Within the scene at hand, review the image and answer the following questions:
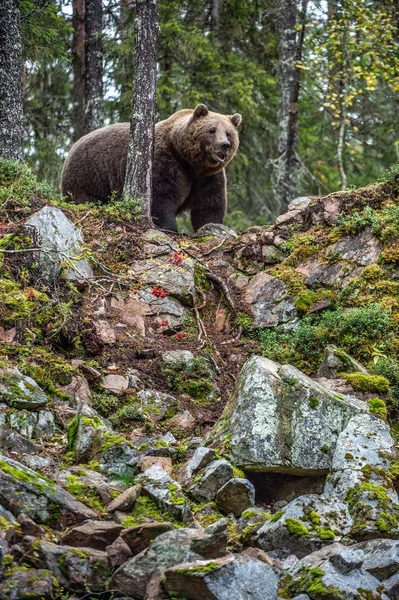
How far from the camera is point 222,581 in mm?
3742

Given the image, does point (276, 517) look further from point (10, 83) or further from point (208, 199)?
point (10, 83)

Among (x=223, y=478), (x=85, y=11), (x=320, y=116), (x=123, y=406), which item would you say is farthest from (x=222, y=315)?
(x=320, y=116)

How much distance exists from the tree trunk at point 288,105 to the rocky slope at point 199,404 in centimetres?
435

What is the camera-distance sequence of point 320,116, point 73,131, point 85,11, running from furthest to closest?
point 320,116 < point 73,131 < point 85,11

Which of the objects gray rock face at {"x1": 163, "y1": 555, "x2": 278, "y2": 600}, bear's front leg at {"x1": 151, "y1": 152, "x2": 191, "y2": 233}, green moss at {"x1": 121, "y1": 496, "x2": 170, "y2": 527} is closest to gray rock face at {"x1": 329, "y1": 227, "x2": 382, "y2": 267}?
bear's front leg at {"x1": 151, "y1": 152, "x2": 191, "y2": 233}

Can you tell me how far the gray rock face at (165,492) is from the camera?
4.88 meters

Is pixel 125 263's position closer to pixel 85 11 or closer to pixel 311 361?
pixel 311 361

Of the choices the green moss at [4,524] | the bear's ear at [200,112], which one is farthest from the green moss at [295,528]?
the bear's ear at [200,112]

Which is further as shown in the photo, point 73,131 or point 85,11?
point 73,131

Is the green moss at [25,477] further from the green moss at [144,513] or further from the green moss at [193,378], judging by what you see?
the green moss at [193,378]

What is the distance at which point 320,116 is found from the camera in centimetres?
1967

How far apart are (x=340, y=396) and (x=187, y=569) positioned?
2571mm

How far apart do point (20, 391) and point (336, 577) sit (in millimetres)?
3030

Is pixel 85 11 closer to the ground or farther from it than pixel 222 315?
farther from it
